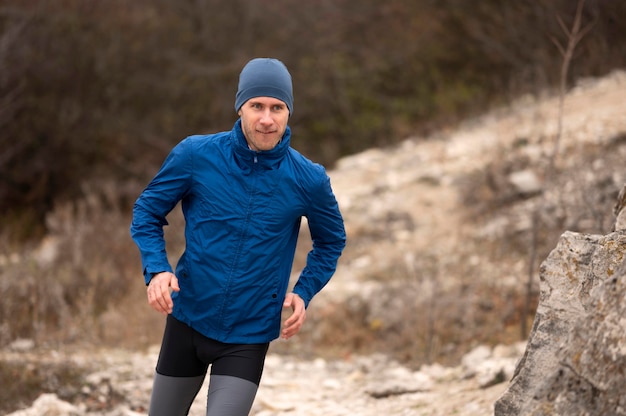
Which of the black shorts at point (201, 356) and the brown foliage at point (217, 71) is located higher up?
the brown foliage at point (217, 71)

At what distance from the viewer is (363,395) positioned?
4.84 metres

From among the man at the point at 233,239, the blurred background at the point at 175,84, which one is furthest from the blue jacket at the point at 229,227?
the blurred background at the point at 175,84

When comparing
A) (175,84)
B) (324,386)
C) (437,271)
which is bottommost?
(324,386)

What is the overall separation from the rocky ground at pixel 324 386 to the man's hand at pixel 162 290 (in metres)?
1.96

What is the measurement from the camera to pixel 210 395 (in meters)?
2.55

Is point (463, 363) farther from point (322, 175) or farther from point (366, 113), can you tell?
point (366, 113)

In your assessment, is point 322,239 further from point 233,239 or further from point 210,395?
point 210,395

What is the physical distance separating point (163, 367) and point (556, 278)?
1.49m

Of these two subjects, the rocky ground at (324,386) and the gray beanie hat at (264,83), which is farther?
the rocky ground at (324,386)

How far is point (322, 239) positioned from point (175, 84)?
14100mm

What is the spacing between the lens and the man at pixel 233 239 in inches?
100

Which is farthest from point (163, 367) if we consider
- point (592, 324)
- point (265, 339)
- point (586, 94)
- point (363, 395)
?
point (586, 94)

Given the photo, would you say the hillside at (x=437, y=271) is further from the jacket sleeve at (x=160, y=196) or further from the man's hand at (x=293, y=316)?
the jacket sleeve at (x=160, y=196)

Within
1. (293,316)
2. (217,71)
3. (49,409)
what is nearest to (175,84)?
(217,71)
